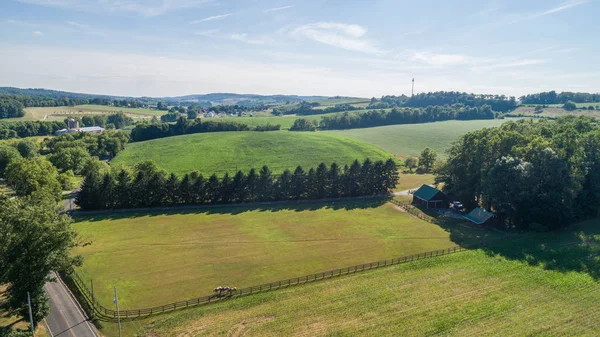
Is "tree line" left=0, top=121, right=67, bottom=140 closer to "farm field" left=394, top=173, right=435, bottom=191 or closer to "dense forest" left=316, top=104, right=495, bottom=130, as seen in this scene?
"dense forest" left=316, top=104, right=495, bottom=130

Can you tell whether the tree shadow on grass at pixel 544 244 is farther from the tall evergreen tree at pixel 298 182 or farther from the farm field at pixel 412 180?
the tall evergreen tree at pixel 298 182

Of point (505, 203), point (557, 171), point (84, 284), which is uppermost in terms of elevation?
point (557, 171)

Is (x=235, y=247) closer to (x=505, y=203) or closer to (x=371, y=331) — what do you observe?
(x=371, y=331)

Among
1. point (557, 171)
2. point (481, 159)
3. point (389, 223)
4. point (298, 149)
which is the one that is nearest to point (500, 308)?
point (389, 223)

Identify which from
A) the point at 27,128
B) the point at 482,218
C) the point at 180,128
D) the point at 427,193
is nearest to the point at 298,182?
the point at 427,193

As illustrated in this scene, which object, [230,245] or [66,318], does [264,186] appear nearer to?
[230,245]

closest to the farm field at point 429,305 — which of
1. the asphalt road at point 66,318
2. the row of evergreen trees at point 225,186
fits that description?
the asphalt road at point 66,318
